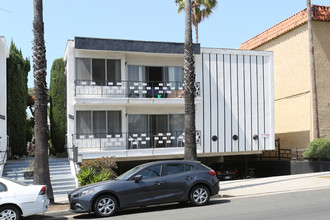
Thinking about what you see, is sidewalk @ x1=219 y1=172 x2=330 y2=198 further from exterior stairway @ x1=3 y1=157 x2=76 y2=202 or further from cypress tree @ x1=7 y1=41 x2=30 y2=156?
cypress tree @ x1=7 y1=41 x2=30 y2=156

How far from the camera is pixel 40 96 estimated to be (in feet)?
42.9

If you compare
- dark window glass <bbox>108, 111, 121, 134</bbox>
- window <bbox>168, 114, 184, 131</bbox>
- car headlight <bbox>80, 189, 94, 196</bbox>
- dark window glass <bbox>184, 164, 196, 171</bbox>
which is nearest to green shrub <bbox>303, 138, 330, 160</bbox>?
window <bbox>168, 114, 184, 131</bbox>

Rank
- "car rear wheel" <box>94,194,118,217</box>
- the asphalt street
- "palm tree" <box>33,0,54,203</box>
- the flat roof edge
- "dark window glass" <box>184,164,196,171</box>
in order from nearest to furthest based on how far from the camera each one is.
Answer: the asphalt street → "car rear wheel" <box>94,194,118,217</box> → "dark window glass" <box>184,164,196,171</box> → "palm tree" <box>33,0,54,203</box> → the flat roof edge

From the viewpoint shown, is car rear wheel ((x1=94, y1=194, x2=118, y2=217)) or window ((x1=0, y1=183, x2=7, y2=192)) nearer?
window ((x1=0, y1=183, x2=7, y2=192))

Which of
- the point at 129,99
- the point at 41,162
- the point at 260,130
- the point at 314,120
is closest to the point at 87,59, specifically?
the point at 129,99

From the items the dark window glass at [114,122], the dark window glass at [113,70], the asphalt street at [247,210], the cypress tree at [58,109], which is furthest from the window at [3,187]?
the cypress tree at [58,109]

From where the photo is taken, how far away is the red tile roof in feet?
79.2

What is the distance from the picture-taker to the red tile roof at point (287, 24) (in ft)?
79.2

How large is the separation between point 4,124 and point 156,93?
788 centimetres

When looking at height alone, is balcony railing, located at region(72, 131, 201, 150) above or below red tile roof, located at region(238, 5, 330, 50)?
below

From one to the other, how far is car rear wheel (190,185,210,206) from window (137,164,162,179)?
3.93 feet

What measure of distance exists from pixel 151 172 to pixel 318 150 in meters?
13.1

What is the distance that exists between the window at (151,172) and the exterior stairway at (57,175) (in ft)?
13.4

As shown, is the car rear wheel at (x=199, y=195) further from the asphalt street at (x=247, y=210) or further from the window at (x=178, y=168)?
the window at (x=178, y=168)
